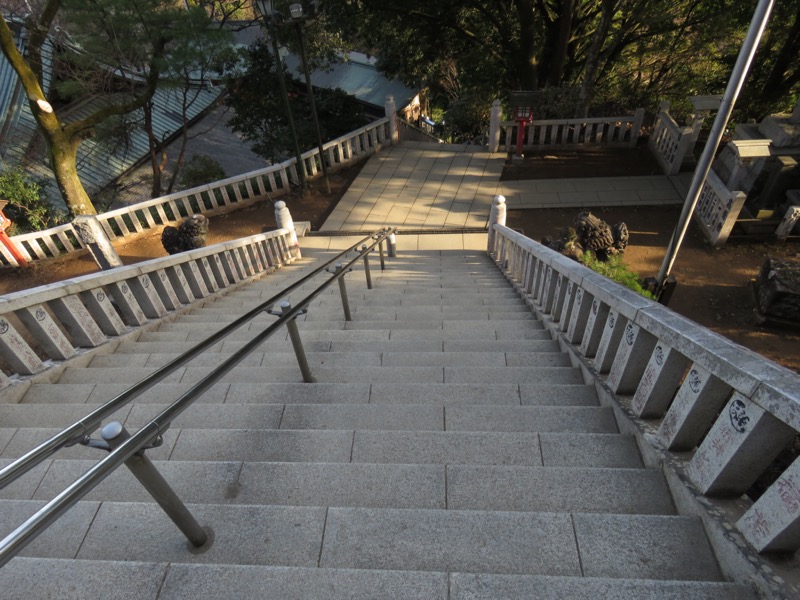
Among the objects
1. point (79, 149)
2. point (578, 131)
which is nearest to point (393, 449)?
point (578, 131)

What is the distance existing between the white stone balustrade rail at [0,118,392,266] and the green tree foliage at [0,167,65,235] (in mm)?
1353

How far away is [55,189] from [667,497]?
16379 millimetres

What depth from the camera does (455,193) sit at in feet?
33.3

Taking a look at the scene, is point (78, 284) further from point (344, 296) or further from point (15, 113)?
point (15, 113)

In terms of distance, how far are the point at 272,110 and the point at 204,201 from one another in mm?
4167

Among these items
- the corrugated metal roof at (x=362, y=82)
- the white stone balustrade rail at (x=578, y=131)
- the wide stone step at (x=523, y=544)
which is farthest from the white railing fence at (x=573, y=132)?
the wide stone step at (x=523, y=544)

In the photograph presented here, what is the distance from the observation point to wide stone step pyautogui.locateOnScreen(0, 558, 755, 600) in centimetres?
123

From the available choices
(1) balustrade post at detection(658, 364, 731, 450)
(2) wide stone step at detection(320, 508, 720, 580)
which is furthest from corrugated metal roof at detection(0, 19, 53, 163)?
(1) balustrade post at detection(658, 364, 731, 450)

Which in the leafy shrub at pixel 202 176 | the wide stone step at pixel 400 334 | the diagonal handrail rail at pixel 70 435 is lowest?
the leafy shrub at pixel 202 176

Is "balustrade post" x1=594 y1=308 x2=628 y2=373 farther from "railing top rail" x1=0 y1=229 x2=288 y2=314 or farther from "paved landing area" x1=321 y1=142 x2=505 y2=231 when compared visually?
"paved landing area" x1=321 y1=142 x2=505 y2=231

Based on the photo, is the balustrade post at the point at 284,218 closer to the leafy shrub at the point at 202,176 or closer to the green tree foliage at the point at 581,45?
the leafy shrub at the point at 202,176

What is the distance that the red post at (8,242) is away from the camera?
24.2ft

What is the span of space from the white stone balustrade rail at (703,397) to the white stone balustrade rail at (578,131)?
10.0 m

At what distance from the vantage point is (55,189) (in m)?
12.5
